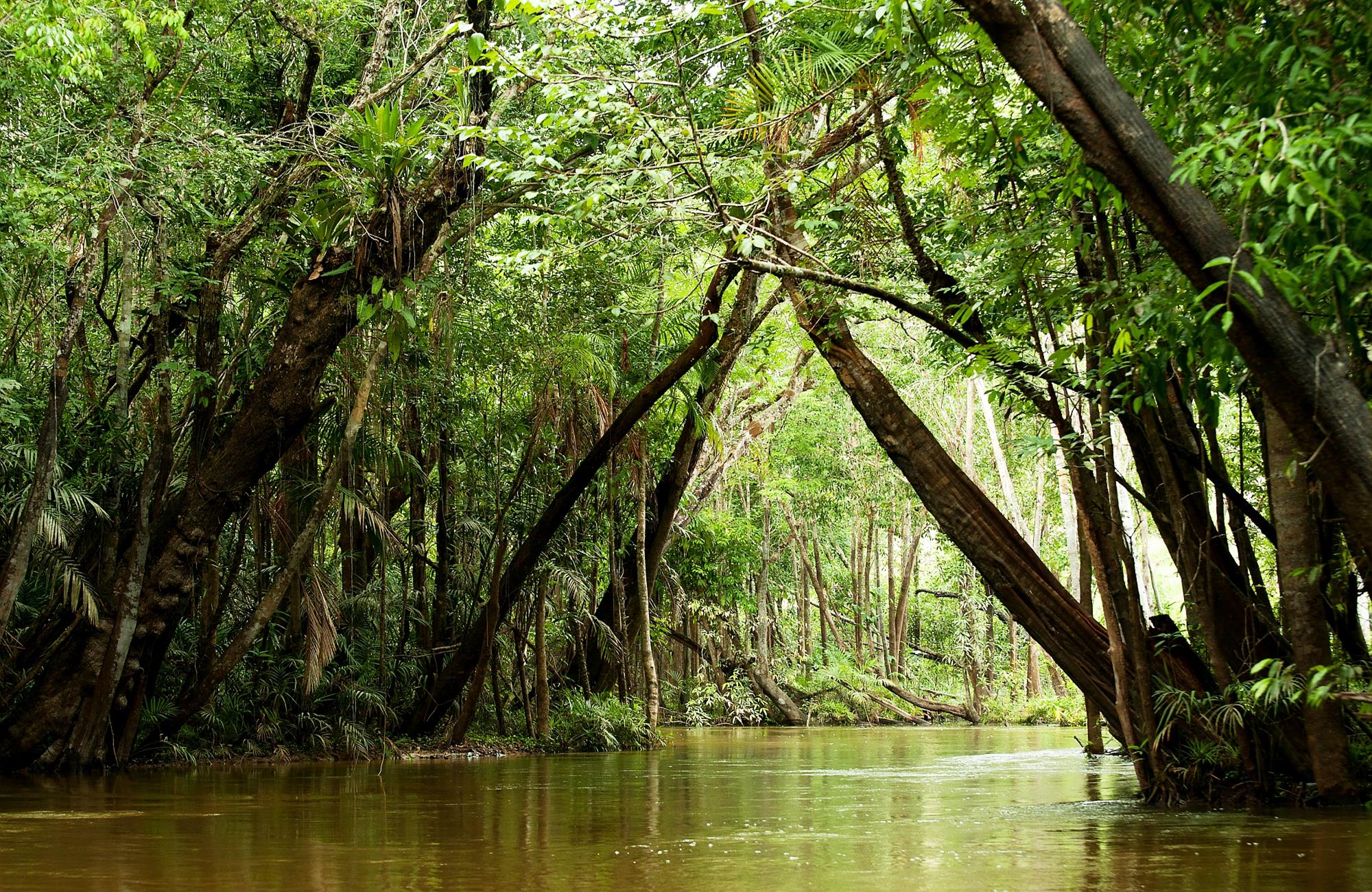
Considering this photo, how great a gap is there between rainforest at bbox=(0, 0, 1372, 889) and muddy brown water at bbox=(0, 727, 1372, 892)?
70 mm

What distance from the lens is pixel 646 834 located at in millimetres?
5441

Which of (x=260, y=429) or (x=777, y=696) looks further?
(x=777, y=696)

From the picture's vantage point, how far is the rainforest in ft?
13.5

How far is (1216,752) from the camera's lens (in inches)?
270

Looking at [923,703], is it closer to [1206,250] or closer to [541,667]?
[541,667]

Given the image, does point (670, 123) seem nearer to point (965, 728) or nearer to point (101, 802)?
point (101, 802)

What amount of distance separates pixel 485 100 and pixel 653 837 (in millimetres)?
7328

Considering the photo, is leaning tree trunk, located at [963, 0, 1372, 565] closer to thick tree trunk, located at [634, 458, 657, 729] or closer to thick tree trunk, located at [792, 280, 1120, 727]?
thick tree trunk, located at [792, 280, 1120, 727]

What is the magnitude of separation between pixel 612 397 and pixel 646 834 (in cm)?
848

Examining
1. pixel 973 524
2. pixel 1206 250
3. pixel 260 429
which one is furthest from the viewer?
pixel 260 429

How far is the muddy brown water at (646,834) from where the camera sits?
398 cm

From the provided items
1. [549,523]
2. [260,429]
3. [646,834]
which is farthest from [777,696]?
[646,834]

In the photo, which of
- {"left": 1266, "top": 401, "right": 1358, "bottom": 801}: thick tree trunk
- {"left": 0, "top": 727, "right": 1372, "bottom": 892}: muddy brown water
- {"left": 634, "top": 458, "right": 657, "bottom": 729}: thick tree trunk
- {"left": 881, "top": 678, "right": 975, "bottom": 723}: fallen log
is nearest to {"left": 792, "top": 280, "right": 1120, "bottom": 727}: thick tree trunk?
{"left": 0, "top": 727, "right": 1372, "bottom": 892}: muddy brown water

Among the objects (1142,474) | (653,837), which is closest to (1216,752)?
(1142,474)
